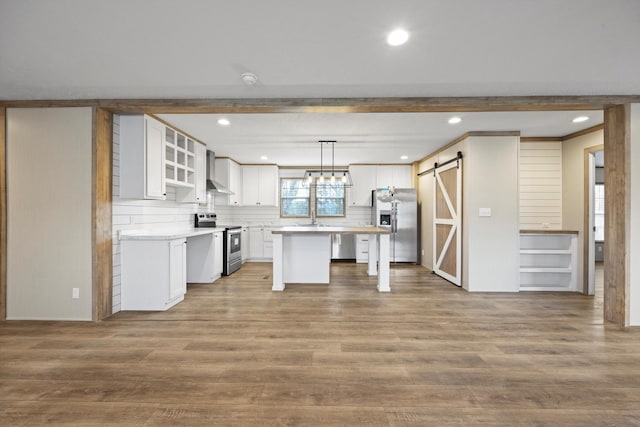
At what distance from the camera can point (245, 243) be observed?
6.95 metres

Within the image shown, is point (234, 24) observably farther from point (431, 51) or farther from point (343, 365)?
point (343, 365)

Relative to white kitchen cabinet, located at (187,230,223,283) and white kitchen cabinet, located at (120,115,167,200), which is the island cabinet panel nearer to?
white kitchen cabinet, located at (187,230,223,283)

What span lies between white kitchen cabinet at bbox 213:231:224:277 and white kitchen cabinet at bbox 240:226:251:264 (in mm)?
983

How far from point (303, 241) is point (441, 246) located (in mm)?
2643

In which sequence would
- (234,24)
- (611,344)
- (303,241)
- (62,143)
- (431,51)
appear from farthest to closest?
(303,241) → (62,143) → (611,344) → (431,51) → (234,24)

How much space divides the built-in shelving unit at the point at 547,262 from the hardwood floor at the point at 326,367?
2.82 feet

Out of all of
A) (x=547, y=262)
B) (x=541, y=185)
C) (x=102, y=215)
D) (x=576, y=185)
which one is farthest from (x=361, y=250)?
(x=102, y=215)

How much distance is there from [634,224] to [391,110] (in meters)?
2.91

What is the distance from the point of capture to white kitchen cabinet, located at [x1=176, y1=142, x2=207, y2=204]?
4949 millimetres

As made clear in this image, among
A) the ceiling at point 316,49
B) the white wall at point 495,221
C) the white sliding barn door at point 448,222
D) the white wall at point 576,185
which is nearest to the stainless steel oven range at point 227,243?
the ceiling at point 316,49

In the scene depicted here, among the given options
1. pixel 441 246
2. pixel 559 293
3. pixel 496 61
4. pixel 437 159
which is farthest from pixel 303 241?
pixel 559 293

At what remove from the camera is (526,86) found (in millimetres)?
2867

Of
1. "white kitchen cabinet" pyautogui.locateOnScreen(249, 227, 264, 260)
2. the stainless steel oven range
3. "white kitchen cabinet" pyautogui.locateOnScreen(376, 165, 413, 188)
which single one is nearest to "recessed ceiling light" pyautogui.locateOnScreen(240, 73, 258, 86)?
the stainless steel oven range

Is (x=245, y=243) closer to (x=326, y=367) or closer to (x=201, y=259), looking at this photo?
(x=201, y=259)
